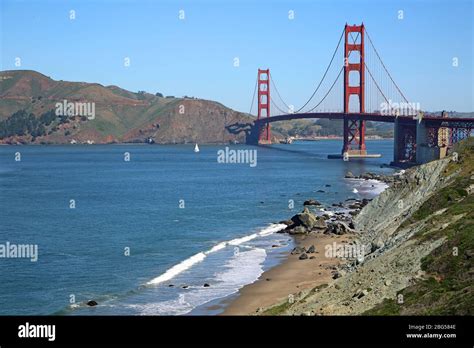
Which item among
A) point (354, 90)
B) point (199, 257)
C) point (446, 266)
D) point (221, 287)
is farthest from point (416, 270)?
point (354, 90)

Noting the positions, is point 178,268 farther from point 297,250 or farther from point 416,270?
point 416,270

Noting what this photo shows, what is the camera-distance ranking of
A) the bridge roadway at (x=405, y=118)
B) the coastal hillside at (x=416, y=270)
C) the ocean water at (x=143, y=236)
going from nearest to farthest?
the coastal hillside at (x=416, y=270), the ocean water at (x=143, y=236), the bridge roadway at (x=405, y=118)

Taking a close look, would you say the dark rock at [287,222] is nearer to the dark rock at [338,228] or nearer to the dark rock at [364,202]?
the dark rock at [338,228]

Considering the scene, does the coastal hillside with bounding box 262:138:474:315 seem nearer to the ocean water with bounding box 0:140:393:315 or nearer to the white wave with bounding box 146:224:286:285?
the ocean water with bounding box 0:140:393:315

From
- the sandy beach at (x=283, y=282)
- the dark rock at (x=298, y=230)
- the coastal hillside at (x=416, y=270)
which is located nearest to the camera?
the coastal hillside at (x=416, y=270)

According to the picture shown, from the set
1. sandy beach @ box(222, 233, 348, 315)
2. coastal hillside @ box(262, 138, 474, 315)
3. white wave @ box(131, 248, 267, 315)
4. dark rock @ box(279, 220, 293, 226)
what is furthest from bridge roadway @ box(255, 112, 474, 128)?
coastal hillside @ box(262, 138, 474, 315)

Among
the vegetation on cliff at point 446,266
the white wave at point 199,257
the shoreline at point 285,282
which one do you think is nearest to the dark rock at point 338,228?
the shoreline at point 285,282
